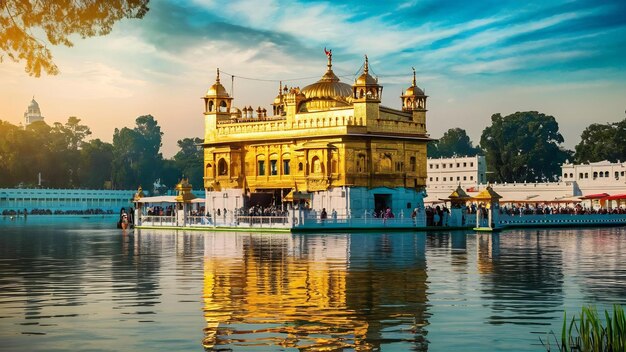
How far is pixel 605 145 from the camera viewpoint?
11106cm

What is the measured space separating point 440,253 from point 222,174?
36156mm

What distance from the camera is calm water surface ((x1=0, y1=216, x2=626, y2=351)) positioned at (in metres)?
12.7

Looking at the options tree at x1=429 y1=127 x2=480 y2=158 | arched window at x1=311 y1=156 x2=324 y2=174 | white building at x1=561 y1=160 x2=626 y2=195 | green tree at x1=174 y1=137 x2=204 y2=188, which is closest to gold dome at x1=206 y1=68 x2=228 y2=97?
arched window at x1=311 y1=156 x2=324 y2=174

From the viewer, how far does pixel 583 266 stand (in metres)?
24.5

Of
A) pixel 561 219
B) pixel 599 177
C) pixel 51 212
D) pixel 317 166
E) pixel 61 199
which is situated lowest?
pixel 561 219

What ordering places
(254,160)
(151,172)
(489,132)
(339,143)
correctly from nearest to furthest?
1. (339,143)
2. (254,160)
3. (489,132)
4. (151,172)

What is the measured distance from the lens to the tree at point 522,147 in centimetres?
12050

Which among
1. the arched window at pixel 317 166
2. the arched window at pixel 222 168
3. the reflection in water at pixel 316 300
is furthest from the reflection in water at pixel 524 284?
the arched window at pixel 222 168

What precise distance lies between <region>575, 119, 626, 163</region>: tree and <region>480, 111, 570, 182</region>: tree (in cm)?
728

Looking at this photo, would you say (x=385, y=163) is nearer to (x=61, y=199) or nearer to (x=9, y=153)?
(x=61, y=199)

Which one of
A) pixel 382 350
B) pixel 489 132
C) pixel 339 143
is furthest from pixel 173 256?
pixel 489 132

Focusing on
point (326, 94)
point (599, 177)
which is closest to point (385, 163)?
point (326, 94)

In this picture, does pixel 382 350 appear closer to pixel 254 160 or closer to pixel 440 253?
pixel 440 253

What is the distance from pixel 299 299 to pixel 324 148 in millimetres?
40954
